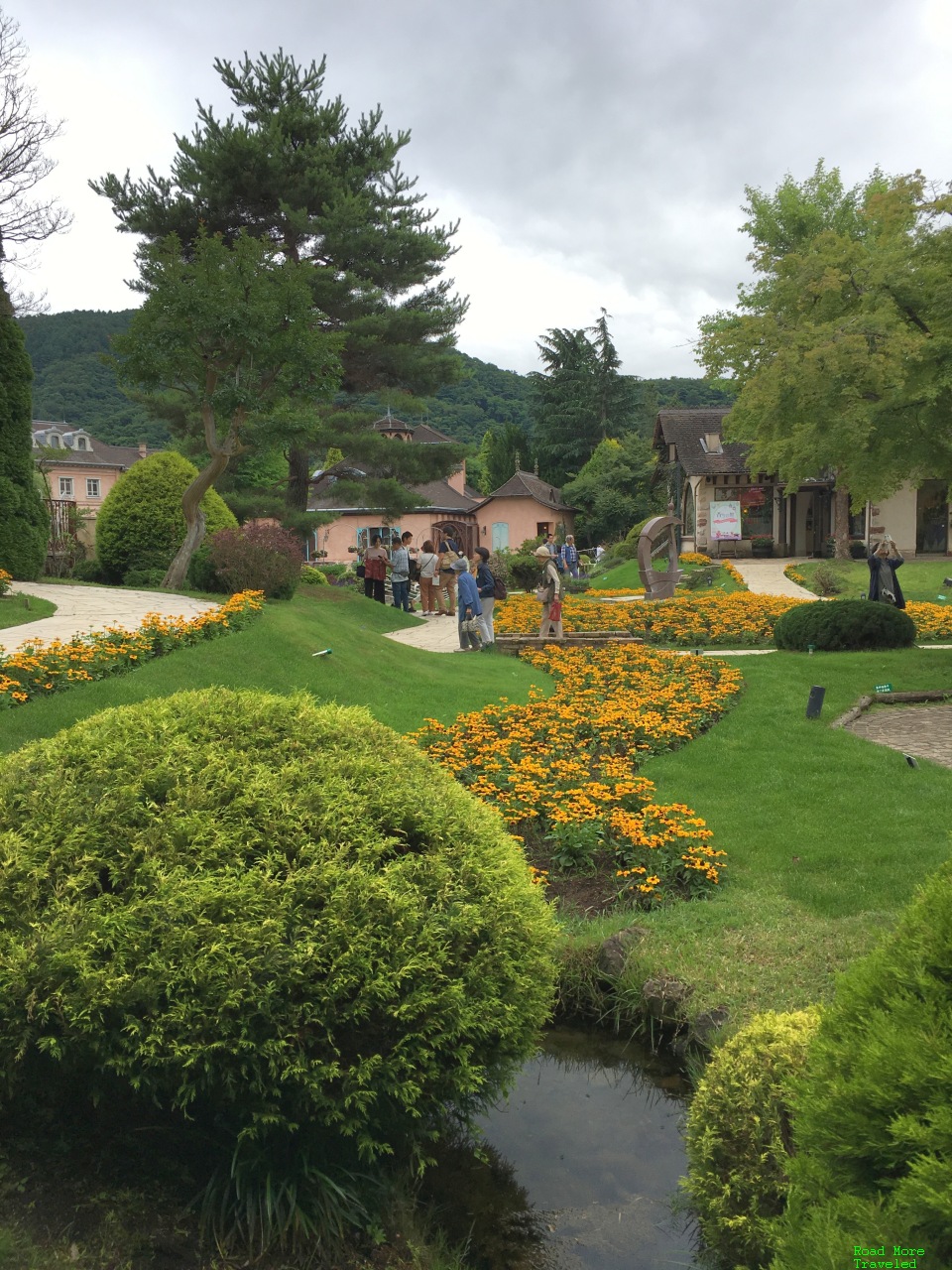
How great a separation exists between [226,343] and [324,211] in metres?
8.53

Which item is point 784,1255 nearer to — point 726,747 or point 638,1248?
point 638,1248

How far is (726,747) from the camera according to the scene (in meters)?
9.02

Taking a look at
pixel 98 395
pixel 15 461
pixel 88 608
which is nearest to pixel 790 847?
pixel 88 608

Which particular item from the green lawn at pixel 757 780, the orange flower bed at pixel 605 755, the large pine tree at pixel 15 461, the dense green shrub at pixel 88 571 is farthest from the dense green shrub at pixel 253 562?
the orange flower bed at pixel 605 755

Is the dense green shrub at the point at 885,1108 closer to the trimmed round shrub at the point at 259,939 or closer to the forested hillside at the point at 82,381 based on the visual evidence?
the trimmed round shrub at the point at 259,939

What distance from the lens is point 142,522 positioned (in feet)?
63.7

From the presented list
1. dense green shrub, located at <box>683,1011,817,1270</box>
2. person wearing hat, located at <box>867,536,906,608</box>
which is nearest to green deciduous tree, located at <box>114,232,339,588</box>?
person wearing hat, located at <box>867,536,906,608</box>

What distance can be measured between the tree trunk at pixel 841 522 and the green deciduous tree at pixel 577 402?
1145 inches

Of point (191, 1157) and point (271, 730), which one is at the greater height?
point (271, 730)

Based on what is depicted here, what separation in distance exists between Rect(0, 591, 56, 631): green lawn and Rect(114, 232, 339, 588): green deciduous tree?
309 centimetres

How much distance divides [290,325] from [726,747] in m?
11.3

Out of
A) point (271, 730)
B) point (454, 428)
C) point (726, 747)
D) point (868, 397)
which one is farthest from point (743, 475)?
point (454, 428)

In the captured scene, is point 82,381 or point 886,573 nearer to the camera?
point 886,573

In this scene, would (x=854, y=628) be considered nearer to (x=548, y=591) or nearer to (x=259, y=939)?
(x=548, y=591)
